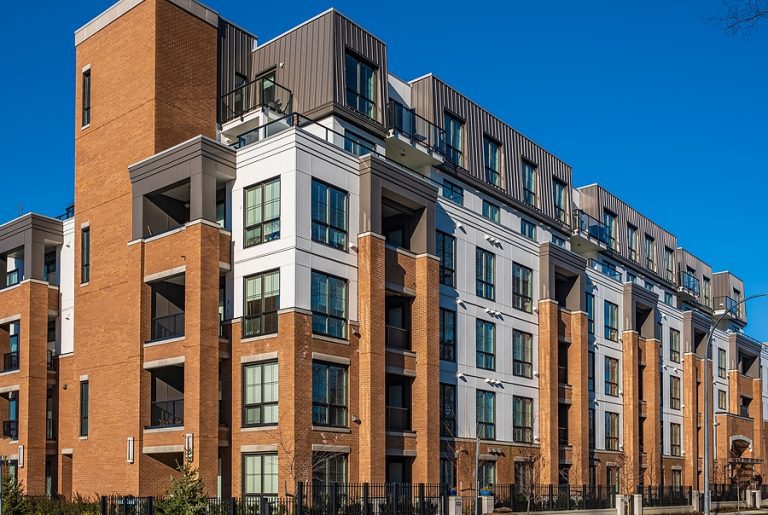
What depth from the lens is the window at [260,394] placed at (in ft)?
113

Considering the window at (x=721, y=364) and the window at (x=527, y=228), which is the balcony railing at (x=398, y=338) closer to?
the window at (x=527, y=228)

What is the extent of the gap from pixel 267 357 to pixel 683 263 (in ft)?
171

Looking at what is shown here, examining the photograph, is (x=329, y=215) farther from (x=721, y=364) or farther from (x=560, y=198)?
(x=721, y=364)

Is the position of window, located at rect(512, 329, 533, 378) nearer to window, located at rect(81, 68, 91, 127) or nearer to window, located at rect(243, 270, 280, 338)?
window, located at rect(243, 270, 280, 338)

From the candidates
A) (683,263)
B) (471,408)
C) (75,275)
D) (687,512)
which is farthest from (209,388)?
(683,263)

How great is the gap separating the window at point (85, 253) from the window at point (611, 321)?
30212mm

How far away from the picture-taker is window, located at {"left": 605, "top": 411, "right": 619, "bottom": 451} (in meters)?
55.8

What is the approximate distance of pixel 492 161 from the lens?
171ft

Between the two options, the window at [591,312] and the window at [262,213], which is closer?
the window at [262,213]

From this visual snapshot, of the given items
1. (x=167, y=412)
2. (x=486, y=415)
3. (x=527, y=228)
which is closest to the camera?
(x=167, y=412)

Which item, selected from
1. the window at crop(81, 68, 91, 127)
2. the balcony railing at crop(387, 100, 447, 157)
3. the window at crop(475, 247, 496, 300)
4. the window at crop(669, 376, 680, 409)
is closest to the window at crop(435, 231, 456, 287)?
the window at crop(475, 247, 496, 300)

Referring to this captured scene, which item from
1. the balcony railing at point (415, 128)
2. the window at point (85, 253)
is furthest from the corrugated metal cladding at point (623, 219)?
the window at point (85, 253)

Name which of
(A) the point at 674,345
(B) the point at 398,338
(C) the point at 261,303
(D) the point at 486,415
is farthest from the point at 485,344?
(A) the point at 674,345

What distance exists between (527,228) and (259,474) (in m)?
26.0
